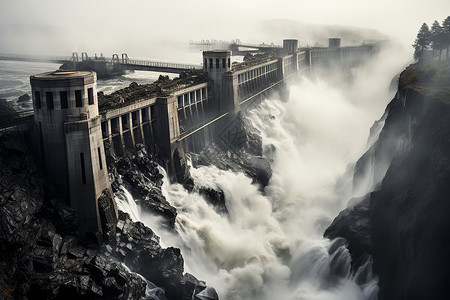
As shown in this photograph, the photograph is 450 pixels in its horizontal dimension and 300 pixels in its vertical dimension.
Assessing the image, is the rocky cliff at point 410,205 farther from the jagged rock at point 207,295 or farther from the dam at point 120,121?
the dam at point 120,121

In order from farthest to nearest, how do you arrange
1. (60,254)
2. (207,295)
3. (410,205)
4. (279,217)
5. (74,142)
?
(279,217) → (207,295) → (410,205) → (74,142) → (60,254)

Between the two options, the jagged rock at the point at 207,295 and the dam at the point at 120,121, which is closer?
the dam at the point at 120,121

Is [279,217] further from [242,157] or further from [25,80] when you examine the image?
[25,80]

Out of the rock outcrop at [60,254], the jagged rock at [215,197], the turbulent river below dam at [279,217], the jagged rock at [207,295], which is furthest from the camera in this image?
the jagged rock at [215,197]

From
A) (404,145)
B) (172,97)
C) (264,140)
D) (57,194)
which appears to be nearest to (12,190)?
(57,194)

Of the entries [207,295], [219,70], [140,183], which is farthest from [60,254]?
[219,70]

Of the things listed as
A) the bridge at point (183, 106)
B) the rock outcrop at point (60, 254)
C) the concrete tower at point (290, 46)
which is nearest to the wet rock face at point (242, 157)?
the bridge at point (183, 106)

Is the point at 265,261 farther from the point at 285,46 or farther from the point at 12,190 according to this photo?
the point at 285,46
